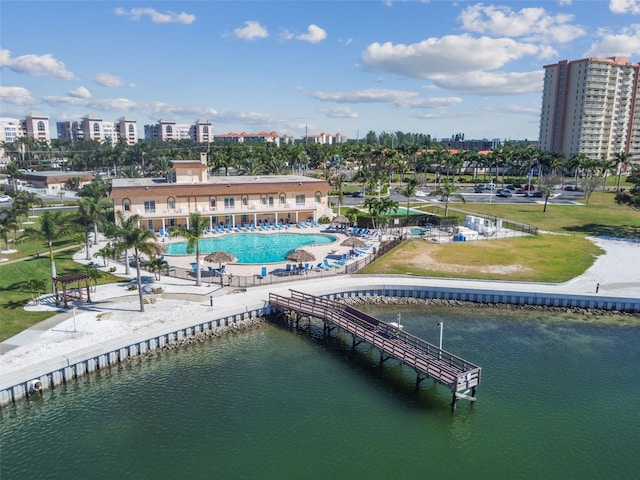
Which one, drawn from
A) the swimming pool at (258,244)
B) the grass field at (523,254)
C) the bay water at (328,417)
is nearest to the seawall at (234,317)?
the bay water at (328,417)

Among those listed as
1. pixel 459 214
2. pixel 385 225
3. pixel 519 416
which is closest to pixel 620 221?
pixel 459 214

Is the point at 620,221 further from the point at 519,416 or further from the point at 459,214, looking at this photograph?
the point at 519,416

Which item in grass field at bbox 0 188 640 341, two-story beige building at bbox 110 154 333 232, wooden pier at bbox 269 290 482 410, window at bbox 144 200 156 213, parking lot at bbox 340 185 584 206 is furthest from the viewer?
parking lot at bbox 340 185 584 206

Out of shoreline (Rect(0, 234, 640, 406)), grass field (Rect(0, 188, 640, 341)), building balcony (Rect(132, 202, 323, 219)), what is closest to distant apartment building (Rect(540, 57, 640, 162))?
grass field (Rect(0, 188, 640, 341))

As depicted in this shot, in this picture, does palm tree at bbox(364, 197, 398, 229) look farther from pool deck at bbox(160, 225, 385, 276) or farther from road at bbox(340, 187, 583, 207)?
road at bbox(340, 187, 583, 207)

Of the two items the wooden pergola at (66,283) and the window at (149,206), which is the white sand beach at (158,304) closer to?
the wooden pergola at (66,283)

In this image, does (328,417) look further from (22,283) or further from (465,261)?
(22,283)

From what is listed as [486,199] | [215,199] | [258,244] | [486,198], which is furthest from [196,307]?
[486,198]
